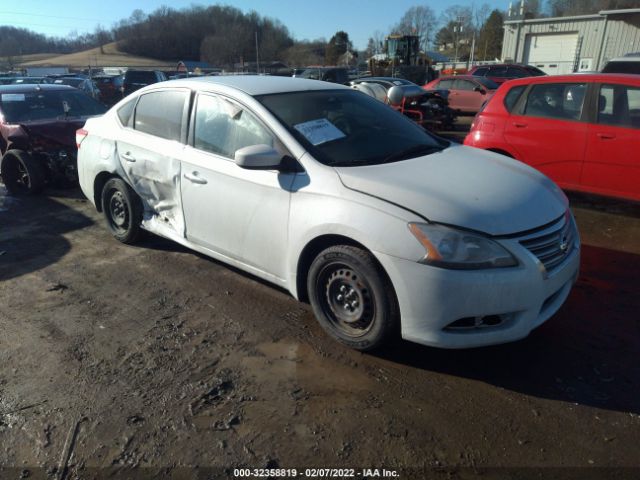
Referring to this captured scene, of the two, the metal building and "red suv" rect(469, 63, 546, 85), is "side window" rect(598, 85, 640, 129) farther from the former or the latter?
the metal building

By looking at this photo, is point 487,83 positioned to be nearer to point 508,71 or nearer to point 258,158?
point 508,71

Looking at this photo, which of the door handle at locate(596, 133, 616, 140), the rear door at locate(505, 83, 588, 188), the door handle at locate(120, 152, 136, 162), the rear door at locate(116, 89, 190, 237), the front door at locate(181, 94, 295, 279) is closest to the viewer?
the front door at locate(181, 94, 295, 279)

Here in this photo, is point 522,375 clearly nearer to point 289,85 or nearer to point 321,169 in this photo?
point 321,169

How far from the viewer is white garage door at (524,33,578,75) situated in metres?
33.1

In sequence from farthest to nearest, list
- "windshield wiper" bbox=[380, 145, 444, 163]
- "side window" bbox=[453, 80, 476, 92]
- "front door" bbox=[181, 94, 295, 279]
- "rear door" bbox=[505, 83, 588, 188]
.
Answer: "side window" bbox=[453, 80, 476, 92] < "rear door" bbox=[505, 83, 588, 188] < "windshield wiper" bbox=[380, 145, 444, 163] < "front door" bbox=[181, 94, 295, 279]

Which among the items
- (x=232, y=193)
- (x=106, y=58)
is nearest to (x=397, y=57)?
(x=232, y=193)

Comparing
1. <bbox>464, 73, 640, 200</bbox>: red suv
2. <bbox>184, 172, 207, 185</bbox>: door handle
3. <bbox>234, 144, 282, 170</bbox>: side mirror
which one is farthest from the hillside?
<bbox>234, 144, 282, 170</bbox>: side mirror

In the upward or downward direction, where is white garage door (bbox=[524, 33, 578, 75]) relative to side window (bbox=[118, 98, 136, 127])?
upward

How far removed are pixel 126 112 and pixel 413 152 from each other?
2.92 metres

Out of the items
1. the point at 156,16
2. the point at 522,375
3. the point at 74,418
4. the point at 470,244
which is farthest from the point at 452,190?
the point at 156,16

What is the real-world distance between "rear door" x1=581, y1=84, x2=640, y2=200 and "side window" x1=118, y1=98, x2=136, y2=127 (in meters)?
4.88

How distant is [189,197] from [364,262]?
5.92 feet

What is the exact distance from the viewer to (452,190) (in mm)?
2883

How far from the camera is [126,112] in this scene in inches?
186
